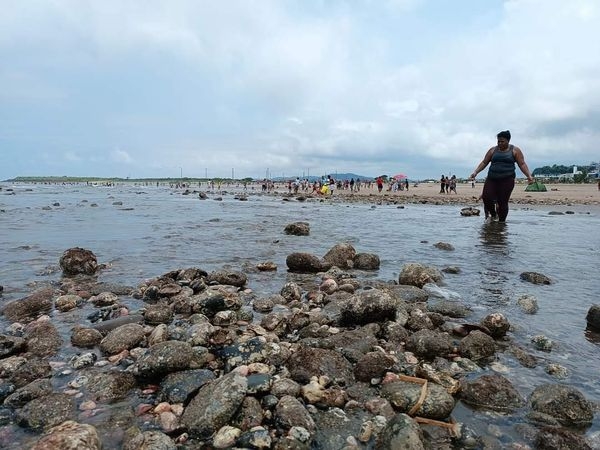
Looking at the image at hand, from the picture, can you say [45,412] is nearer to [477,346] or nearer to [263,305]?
[263,305]

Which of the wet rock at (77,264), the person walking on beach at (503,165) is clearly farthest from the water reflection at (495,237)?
the wet rock at (77,264)

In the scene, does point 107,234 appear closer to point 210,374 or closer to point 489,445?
point 210,374

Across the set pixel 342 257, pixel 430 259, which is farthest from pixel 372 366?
pixel 430 259

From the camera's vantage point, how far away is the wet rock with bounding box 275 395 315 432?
3.25 meters

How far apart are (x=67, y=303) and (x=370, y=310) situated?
15.9 ft

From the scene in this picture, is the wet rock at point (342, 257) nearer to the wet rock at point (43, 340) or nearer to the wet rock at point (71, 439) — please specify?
the wet rock at point (43, 340)

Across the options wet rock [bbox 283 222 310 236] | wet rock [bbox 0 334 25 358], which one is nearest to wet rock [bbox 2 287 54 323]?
wet rock [bbox 0 334 25 358]

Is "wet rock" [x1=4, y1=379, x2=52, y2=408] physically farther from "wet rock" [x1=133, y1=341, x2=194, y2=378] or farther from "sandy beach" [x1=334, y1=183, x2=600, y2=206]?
"sandy beach" [x1=334, y1=183, x2=600, y2=206]

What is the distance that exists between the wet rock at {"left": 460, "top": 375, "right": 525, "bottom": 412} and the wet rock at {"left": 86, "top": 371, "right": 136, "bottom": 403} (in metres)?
3.24

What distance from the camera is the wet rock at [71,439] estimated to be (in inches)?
108

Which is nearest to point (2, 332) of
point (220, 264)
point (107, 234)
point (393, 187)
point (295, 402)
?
point (295, 402)

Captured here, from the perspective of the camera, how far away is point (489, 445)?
3.08m

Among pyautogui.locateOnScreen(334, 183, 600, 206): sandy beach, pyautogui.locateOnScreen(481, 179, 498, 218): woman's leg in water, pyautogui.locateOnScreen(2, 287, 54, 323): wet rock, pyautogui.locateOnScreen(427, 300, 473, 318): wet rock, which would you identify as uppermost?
pyautogui.locateOnScreen(481, 179, 498, 218): woman's leg in water

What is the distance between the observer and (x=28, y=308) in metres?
6.32
